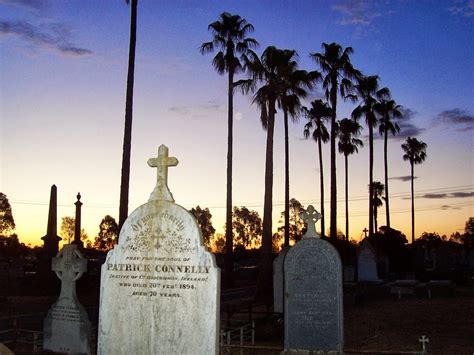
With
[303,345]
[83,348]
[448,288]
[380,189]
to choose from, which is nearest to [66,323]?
[83,348]

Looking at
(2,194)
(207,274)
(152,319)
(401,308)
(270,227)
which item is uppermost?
(2,194)

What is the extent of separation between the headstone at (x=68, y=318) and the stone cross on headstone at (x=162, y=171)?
20.5 ft

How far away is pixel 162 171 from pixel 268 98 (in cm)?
2194

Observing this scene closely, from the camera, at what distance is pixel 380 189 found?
244ft

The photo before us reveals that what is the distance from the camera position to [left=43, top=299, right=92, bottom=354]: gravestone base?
11.1 metres

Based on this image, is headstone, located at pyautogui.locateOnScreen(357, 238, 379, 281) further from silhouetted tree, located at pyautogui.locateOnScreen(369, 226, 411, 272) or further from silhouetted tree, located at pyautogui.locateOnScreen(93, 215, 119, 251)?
silhouetted tree, located at pyautogui.locateOnScreen(93, 215, 119, 251)

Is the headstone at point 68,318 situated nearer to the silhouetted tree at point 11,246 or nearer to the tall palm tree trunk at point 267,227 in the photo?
the tall palm tree trunk at point 267,227

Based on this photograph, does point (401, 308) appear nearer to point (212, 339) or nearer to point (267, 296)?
point (267, 296)

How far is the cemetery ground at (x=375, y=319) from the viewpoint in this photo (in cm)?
1252

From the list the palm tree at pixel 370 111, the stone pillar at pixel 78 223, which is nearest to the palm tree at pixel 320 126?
the palm tree at pixel 370 111

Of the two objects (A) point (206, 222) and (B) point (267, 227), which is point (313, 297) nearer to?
(B) point (267, 227)

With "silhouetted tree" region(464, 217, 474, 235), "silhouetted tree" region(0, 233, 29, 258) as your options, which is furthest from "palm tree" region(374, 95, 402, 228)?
"silhouetted tree" region(464, 217, 474, 235)

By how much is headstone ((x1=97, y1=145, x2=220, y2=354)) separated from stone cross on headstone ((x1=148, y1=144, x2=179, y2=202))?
13 mm

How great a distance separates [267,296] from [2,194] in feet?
221
